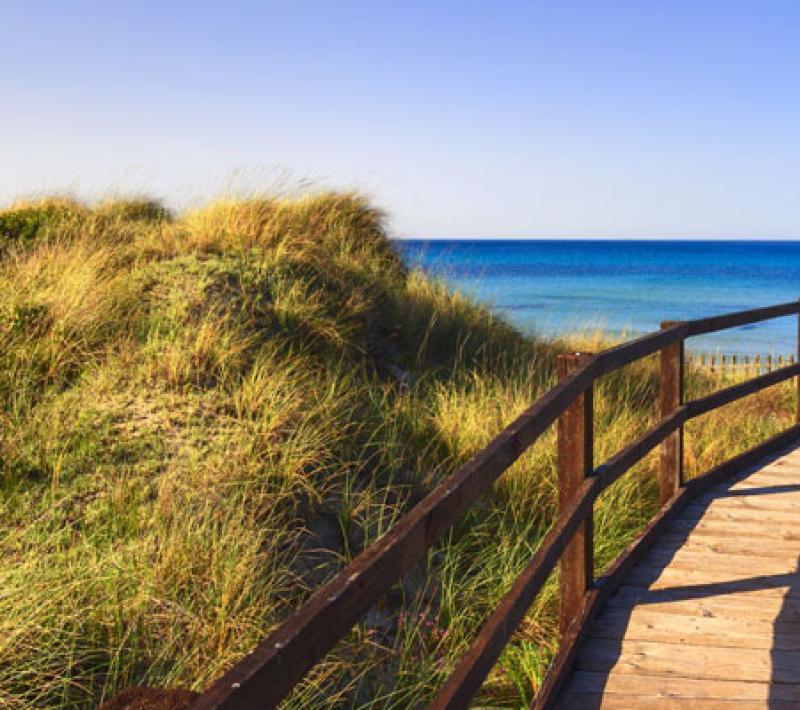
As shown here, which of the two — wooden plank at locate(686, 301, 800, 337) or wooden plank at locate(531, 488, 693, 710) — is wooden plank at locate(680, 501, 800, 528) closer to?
wooden plank at locate(531, 488, 693, 710)

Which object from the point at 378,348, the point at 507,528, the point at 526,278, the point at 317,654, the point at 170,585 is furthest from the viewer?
the point at 526,278

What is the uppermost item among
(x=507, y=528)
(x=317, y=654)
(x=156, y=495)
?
(x=317, y=654)

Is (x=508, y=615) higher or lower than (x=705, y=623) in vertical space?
higher

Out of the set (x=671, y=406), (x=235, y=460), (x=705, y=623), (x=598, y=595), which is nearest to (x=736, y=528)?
(x=671, y=406)

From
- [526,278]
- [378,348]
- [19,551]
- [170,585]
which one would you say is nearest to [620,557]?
[170,585]

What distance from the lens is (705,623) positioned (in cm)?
431

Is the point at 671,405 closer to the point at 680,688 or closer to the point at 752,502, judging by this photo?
the point at 752,502

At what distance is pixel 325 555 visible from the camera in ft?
17.5

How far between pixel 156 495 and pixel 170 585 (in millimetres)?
1061

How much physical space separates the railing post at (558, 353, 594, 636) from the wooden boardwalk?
183mm

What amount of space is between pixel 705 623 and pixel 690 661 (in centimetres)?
45

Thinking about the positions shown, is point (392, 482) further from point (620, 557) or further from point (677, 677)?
point (677, 677)

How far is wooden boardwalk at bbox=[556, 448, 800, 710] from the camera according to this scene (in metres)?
3.63

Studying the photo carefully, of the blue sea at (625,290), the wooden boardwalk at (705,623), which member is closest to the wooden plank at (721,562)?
the wooden boardwalk at (705,623)
